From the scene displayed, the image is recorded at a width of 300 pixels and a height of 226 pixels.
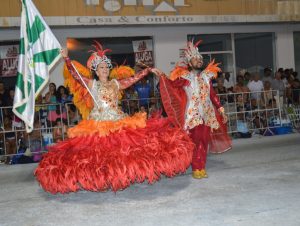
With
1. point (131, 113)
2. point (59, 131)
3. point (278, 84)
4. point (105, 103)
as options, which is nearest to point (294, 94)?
point (278, 84)

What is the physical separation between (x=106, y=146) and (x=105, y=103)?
781 millimetres

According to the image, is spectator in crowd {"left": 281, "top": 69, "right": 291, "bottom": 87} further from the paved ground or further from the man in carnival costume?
the man in carnival costume

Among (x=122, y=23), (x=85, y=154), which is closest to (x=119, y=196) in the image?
(x=85, y=154)

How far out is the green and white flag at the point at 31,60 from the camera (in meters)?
6.11

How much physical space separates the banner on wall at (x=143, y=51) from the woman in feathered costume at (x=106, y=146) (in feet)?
23.4

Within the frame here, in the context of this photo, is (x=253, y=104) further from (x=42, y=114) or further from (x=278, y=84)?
(x=42, y=114)

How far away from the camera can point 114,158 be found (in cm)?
605

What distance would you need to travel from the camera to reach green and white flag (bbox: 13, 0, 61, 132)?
611 cm

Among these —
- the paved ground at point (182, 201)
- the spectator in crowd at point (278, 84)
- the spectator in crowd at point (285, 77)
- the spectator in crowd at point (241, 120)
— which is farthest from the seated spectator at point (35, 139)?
the spectator in crowd at point (285, 77)

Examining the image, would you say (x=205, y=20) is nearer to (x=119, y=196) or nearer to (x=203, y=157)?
(x=203, y=157)

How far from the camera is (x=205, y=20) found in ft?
46.7

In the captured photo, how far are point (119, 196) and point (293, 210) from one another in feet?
7.42

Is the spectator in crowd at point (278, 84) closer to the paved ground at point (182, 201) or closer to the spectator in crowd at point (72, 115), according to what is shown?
the paved ground at point (182, 201)

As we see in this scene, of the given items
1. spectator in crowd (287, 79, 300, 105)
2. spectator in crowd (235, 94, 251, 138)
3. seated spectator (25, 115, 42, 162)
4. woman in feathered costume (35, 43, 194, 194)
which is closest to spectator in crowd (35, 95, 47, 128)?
seated spectator (25, 115, 42, 162)
